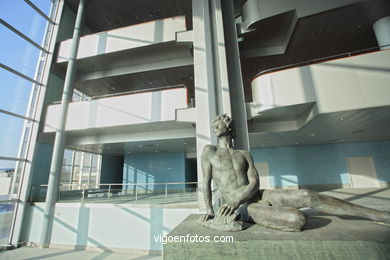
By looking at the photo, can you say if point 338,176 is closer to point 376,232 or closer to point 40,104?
point 376,232

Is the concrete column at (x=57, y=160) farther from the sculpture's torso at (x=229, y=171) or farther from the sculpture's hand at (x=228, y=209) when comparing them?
the sculpture's hand at (x=228, y=209)

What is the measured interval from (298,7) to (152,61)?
6.92 meters

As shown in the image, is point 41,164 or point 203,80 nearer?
point 203,80

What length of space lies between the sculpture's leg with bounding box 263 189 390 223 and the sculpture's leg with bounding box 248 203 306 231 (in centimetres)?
26

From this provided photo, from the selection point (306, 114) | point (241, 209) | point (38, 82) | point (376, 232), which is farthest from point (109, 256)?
point (306, 114)

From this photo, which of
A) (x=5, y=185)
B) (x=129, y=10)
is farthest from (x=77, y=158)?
(x=129, y=10)

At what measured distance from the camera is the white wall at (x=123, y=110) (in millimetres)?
7090

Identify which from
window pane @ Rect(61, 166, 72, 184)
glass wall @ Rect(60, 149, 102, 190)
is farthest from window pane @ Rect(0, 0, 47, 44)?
window pane @ Rect(61, 166, 72, 184)

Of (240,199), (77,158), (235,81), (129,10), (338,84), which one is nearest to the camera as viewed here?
(240,199)

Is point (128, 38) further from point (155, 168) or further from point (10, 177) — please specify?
point (155, 168)

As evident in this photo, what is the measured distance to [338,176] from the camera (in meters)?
11.4

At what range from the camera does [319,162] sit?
1180 centimetres

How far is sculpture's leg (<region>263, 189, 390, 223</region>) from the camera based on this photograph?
1.56m

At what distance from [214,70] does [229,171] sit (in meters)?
5.02
